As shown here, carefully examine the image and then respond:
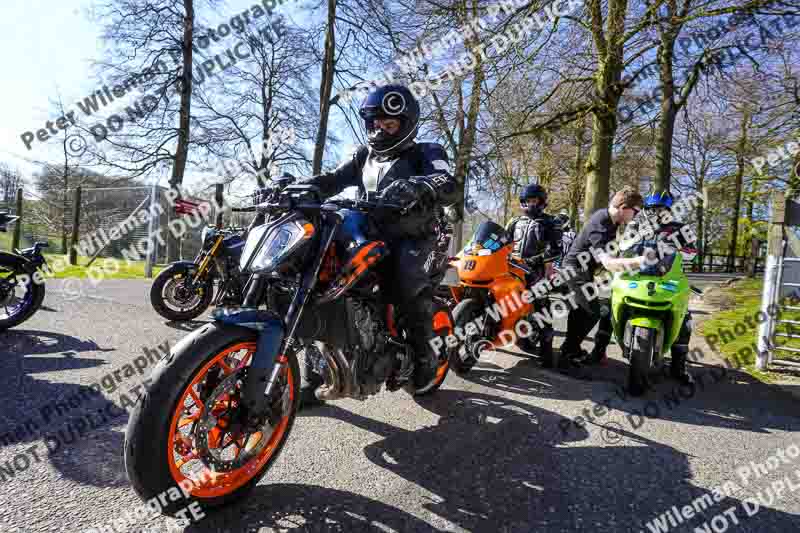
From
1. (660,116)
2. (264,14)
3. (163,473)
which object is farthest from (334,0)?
(163,473)

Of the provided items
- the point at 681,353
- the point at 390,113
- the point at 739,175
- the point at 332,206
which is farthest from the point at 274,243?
the point at 739,175

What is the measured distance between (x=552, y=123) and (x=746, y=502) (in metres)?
9.51

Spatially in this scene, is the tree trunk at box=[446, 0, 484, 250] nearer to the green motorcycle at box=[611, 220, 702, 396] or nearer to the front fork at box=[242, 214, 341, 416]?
the green motorcycle at box=[611, 220, 702, 396]

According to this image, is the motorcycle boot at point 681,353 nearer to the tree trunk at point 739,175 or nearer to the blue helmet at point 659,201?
the blue helmet at point 659,201

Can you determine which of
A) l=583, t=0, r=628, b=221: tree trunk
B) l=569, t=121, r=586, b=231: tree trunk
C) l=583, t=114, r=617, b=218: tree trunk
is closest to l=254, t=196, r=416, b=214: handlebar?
l=583, t=0, r=628, b=221: tree trunk

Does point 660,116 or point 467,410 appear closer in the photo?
point 467,410

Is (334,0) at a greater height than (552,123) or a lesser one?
greater

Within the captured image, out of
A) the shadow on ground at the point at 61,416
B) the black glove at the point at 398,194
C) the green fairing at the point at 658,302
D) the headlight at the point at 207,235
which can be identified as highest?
the black glove at the point at 398,194

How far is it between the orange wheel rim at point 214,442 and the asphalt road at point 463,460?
0.12m

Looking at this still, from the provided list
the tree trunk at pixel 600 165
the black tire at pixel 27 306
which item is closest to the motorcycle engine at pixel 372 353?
the black tire at pixel 27 306

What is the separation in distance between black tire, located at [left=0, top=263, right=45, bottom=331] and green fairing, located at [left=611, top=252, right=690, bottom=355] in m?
5.51

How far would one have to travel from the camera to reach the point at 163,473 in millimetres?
1777

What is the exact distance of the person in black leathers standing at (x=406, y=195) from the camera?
8.73 feet

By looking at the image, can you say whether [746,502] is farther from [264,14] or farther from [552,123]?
[264,14]
